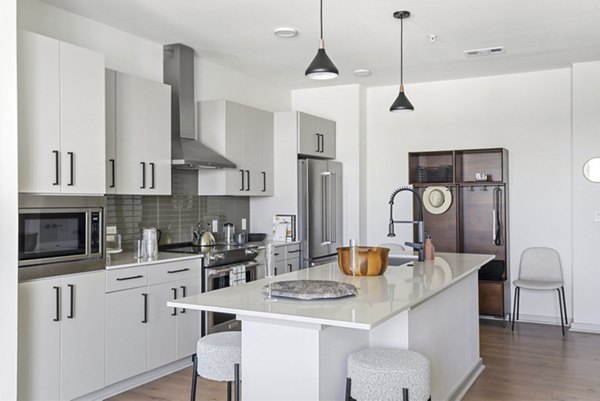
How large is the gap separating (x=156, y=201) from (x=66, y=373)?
1.89 m

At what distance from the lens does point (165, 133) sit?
14.9 ft

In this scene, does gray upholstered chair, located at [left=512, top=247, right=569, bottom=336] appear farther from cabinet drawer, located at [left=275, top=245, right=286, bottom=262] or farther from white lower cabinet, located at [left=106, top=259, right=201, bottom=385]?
white lower cabinet, located at [left=106, top=259, right=201, bottom=385]

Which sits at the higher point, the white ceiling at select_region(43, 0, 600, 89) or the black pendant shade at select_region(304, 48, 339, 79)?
the white ceiling at select_region(43, 0, 600, 89)

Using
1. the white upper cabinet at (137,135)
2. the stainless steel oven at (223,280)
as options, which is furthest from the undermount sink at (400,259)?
the white upper cabinet at (137,135)

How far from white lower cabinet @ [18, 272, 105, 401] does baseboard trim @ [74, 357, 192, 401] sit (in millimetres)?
91

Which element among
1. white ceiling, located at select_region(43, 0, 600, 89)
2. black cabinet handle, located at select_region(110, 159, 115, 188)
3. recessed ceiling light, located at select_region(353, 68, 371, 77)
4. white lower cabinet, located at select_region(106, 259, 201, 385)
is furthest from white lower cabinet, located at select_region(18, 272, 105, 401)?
recessed ceiling light, located at select_region(353, 68, 371, 77)

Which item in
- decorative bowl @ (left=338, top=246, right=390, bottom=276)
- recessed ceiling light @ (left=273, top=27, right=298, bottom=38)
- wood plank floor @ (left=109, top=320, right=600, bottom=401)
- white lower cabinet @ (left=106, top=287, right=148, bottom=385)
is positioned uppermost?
recessed ceiling light @ (left=273, top=27, right=298, bottom=38)

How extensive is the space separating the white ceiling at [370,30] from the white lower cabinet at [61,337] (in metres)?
2.02

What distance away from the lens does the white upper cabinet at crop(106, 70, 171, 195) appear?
405cm

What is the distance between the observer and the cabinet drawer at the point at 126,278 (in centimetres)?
370

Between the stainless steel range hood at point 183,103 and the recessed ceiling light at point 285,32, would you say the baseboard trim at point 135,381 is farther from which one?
the recessed ceiling light at point 285,32

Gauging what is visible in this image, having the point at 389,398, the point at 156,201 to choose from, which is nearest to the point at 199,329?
the point at 156,201

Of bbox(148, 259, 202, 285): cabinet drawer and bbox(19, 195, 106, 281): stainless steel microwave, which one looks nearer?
bbox(19, 195, 106, 281): stainless steel microwave

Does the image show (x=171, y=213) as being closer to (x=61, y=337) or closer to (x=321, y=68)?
(x=61, y=337)
